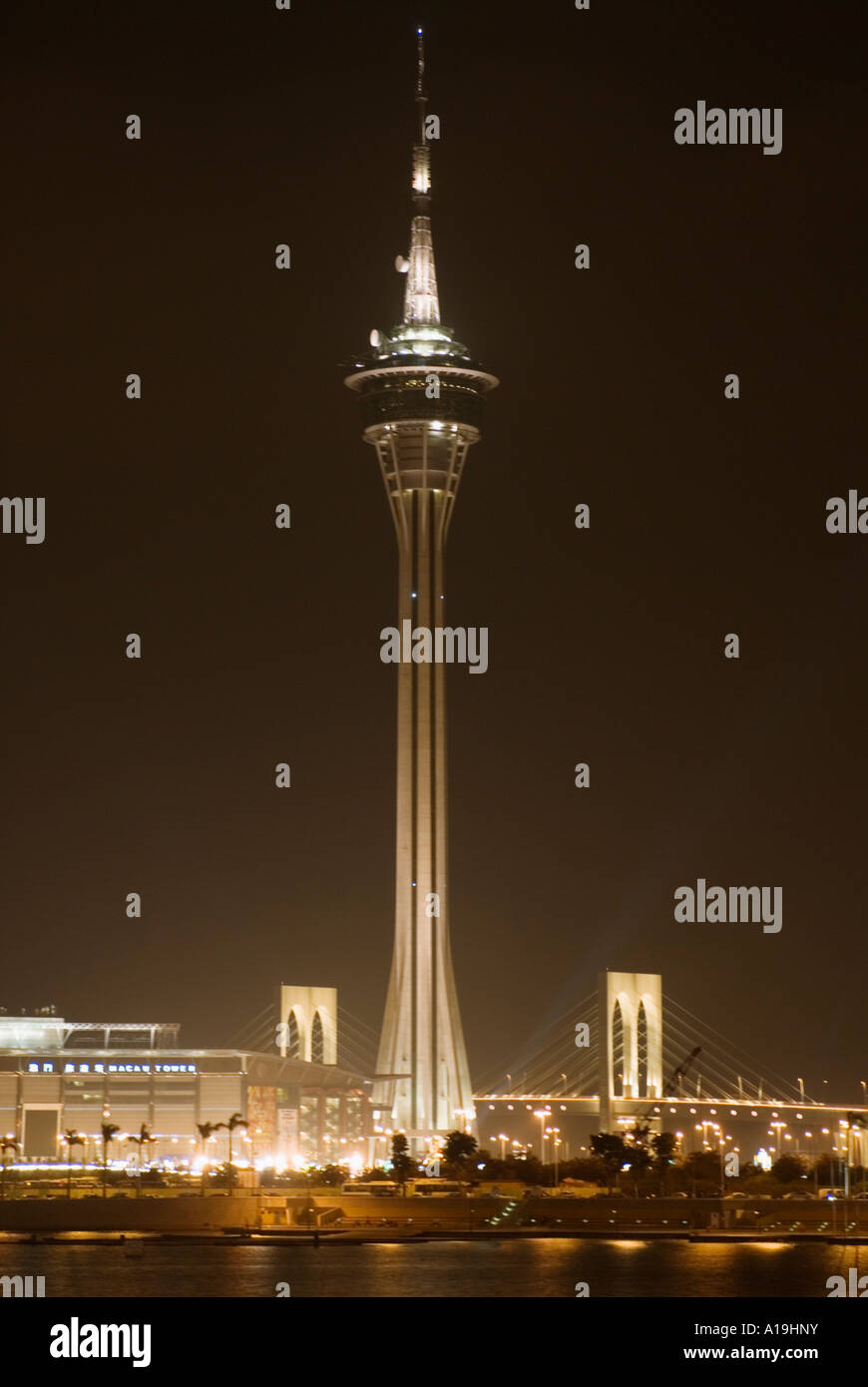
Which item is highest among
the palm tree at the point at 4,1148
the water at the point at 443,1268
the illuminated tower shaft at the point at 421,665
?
the illuminated tower shaft at the point at 421,665

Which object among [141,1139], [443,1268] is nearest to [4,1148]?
[141,1139]

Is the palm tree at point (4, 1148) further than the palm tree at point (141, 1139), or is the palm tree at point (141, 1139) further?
the palm tree at point (141, 1139)

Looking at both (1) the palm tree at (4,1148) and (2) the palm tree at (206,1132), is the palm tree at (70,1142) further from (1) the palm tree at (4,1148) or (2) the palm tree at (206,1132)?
(2) the palm tree at (206,1132)

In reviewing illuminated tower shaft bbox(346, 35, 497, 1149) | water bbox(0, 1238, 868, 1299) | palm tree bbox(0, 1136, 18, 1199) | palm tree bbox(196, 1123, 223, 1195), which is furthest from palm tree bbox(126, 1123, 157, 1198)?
water bbox(0, 1238, 868, 1299)

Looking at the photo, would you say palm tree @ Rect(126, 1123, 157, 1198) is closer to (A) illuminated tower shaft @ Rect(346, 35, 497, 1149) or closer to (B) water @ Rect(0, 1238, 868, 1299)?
(A) illuminated tower shaft @ Rect(346, 35, 497, 1149)

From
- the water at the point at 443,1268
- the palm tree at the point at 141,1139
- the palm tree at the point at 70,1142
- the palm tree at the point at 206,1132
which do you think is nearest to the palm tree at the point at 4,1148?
the palm tree at the point at 70,1142

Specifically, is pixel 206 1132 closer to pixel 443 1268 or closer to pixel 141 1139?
pixel 141 1139

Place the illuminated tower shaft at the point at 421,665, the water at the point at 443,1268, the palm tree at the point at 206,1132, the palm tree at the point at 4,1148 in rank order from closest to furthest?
the water at the point at 443,1268, the palm tree at the point at 4,1148, the illuminated tower shaft at the point at 421,665, the palm tree at the point at 206,1132

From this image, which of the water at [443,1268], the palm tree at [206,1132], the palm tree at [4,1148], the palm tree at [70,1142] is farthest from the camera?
the palm tree at [206,1132]
